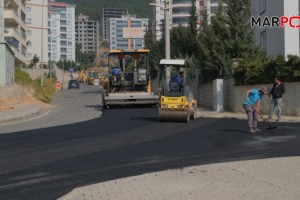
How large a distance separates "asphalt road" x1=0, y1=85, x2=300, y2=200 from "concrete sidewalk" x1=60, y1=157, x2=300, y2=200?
0.80 m

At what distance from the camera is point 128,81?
3117 cm

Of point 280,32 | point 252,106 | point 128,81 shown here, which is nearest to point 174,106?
point 252,106

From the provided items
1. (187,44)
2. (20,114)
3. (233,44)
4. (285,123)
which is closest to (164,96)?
(285,123)

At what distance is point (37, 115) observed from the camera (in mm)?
28422

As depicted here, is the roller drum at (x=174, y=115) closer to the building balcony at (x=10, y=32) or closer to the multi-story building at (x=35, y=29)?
the building balcony at (x=10, y=32)

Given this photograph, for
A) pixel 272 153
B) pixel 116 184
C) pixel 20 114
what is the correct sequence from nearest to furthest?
pixel 116 184 < pixel 272 153 < pixel 20 114

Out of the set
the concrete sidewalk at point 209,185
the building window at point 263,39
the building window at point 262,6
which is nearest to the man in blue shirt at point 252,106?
the concrete sidewalk at point 209,185

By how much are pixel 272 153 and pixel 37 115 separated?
17916mm

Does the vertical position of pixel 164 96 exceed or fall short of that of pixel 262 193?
it exceeds it

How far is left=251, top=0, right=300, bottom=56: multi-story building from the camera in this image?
30.6 meters

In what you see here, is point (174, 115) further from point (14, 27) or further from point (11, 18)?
point (14, 27)

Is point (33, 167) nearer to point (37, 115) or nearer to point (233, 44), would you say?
point (37, 115)

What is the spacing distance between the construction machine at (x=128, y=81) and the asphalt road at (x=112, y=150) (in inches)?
360

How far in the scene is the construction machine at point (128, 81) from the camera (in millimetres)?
30281
